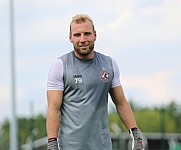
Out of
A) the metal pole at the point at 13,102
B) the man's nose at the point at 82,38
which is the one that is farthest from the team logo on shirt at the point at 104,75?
the metal pole at the point at 13,102

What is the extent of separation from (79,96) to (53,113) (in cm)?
28

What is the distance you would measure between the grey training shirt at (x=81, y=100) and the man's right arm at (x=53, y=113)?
0.06 meters

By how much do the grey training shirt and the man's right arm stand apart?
0.06m

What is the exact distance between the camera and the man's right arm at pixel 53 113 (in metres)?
7.07

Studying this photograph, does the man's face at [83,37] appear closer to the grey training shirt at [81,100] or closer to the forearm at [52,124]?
the grey training shirt at [81,100]

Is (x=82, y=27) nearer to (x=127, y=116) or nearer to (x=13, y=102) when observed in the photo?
(x=127, y=116)

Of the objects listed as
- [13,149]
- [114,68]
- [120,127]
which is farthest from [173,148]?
[114,68]

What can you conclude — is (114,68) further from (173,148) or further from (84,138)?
(173,148)

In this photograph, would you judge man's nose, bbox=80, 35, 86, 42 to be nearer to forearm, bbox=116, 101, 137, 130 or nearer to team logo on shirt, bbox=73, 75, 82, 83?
team logo on shirt, bbox=73, 75, 82, 83

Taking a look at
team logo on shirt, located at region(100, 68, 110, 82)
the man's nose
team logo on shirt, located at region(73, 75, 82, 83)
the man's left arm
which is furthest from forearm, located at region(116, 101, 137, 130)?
the man's nose

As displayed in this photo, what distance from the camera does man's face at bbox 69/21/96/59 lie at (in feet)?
23.1

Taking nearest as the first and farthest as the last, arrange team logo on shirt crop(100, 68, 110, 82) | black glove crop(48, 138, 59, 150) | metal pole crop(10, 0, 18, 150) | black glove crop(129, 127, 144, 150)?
black glove crop(48, 138, 59, 150) → team logo on shirt crop(100, 68, 110, 82) → black glove crop(129, 127, 144, 150) → metal pole crop(10, 0, 18, 150)

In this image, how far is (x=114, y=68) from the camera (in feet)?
24.0

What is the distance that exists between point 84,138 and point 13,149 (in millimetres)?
20448
